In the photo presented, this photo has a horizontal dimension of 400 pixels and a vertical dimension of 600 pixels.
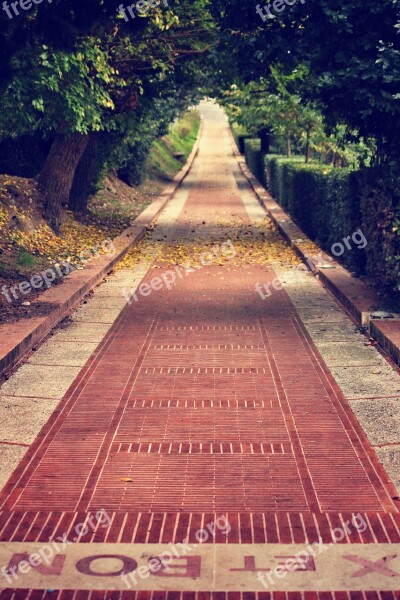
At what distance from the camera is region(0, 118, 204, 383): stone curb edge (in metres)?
9.66

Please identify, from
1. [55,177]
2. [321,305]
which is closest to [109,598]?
[321,305]

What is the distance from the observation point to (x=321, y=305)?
13195 millimetres

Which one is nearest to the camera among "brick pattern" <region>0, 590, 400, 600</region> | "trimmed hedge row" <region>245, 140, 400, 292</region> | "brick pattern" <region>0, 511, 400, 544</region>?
"brick pattern" <region>0, 590, 400, 600</region>

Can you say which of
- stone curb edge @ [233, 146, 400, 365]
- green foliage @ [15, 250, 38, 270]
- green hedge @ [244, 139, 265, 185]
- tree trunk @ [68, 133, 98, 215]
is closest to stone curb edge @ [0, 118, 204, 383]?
green foliage @ [15, 250, 38, 270]

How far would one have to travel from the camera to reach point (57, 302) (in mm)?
12297

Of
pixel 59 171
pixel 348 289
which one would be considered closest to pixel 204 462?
pixel 348 289

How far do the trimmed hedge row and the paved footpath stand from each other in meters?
1.03

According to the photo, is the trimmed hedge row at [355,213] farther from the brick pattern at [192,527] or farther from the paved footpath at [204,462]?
the brick pattern at [192,527]

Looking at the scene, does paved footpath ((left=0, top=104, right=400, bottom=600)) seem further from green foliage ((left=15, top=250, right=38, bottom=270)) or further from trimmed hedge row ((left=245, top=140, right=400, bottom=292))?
green foliage ((left=15, top=250, right=38, bottom=270))

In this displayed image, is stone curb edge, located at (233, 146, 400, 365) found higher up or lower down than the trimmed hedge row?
lower down

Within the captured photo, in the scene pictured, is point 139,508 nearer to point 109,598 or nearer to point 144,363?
point 109,598

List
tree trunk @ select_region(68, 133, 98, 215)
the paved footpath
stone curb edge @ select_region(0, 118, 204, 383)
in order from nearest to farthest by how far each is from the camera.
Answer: the paved footpath
stone curb edge @ select_region(0, 118, 204, 383)
tree trunk @ select_region(68, 133, 98, 215)

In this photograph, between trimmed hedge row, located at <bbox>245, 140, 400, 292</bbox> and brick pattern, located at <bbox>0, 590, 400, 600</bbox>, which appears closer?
brick pattern, located at <bbox>0, 590, 400, 600</bbox>

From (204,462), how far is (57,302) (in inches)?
234
